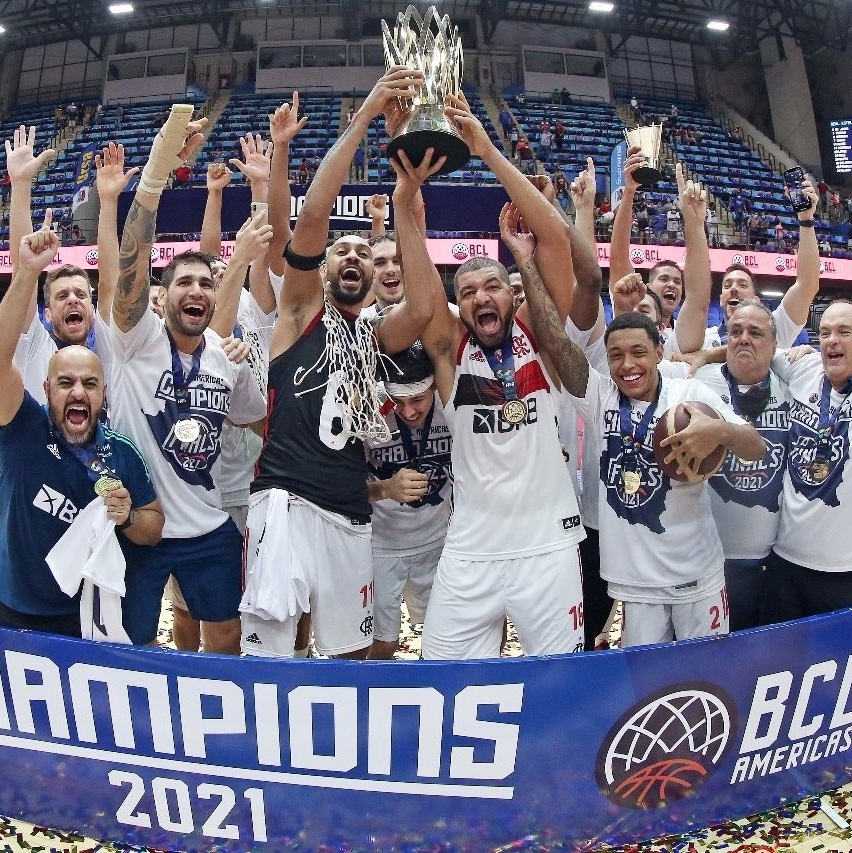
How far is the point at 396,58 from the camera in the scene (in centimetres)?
272

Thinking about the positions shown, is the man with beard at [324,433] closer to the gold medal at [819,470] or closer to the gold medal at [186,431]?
the gold medal at [186,431]

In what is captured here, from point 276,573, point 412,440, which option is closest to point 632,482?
point 412,440

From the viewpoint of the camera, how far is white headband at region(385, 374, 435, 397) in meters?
2.75

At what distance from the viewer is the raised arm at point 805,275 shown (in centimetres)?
379

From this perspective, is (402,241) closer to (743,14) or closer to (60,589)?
(60,589)

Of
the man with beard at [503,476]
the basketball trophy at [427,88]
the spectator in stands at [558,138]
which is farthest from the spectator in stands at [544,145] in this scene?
the man with beard at [503,476]

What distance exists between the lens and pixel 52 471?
2639mm

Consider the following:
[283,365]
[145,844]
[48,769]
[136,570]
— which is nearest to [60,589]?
[136,570]

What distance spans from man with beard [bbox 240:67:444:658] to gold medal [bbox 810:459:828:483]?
166 cm

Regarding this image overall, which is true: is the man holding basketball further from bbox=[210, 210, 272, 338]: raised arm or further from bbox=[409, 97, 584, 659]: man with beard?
bbox=[210, 210, 272, 338]: raised arm

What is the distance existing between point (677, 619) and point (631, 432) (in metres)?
0.72

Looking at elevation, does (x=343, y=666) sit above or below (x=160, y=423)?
below

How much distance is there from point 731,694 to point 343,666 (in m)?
1.27

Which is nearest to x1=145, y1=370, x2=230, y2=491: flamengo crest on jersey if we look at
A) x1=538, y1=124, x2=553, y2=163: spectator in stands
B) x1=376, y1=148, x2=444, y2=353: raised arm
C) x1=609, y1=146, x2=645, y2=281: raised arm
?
x1=376, y1=148, x2=444, y2=353: raised arm
